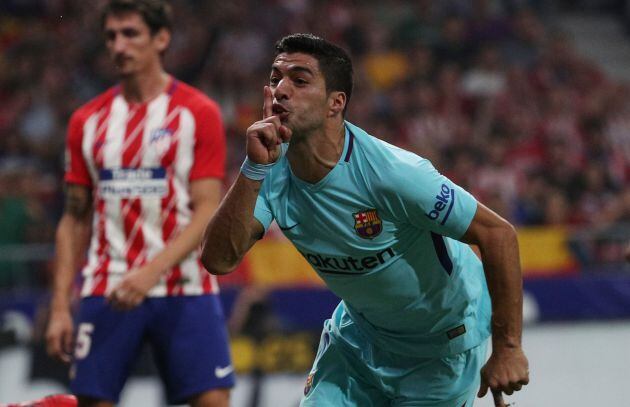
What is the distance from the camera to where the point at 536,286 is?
27.3 feet

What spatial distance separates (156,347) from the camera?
4762 millimetres

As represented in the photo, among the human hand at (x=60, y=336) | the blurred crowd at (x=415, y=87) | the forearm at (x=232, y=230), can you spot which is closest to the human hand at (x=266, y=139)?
the forearm at (x=232, y=230)

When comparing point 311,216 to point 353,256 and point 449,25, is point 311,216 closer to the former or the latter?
point 353,256

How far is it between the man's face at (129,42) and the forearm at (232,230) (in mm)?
1405

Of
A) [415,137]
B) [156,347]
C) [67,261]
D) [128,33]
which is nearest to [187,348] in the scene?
[156,347]

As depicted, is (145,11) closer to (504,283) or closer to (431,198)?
(431,198)

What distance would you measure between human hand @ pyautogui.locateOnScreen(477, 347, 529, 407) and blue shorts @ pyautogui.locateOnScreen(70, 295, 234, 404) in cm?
154

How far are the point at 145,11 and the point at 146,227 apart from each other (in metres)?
0.99

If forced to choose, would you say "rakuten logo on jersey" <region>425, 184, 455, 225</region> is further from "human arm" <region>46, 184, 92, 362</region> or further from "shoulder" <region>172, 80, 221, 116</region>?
"human arm" <region>46, 184, 92, 362</region>

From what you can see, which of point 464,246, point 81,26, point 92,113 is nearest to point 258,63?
point 81,26

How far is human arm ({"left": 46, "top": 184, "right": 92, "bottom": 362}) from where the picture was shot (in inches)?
191

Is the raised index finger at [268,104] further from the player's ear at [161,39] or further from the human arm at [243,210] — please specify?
the player's ear at [161,39]

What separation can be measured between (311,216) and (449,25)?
32.3 feet

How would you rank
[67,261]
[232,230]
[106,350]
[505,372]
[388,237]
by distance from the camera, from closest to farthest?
1. [505,372]
2. [232,230]
3. [388,237]
4. [106,350]
5. [67,261]
